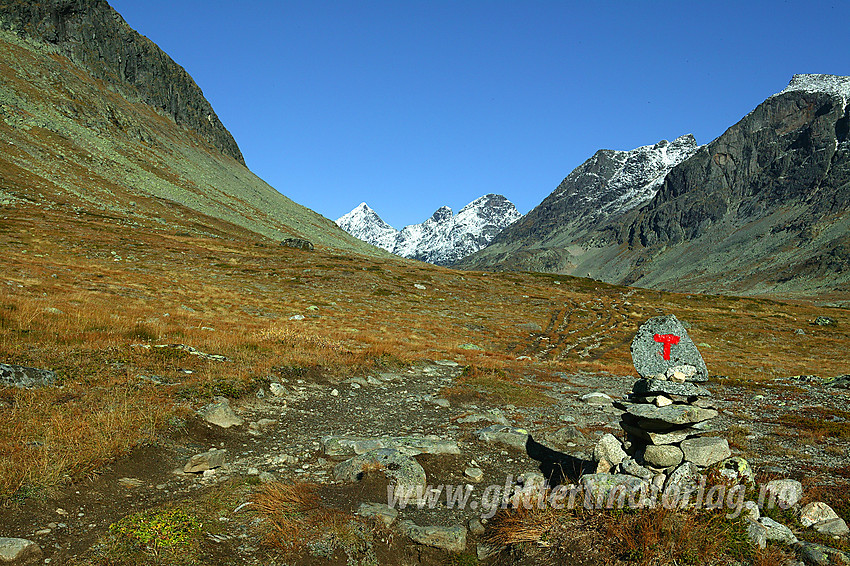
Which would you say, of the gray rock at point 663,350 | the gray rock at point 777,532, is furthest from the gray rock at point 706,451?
the gray rock at point 663,350

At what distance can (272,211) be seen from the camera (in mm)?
162750

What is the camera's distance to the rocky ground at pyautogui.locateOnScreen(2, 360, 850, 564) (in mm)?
7559

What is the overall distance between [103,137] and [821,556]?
6438 inches

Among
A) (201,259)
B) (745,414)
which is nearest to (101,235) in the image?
(201,259)

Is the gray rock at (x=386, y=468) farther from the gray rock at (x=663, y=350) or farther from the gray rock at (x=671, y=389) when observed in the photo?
the gray rock at (x=663, y=350)

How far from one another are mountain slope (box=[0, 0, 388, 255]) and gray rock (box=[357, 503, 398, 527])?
344 ft

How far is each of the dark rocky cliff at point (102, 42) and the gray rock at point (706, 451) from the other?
199 metres

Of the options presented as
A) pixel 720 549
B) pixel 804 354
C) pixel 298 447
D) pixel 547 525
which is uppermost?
pixel 804 354

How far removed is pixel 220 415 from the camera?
12.7 meters

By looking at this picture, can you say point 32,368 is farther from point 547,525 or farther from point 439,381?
point 439,381

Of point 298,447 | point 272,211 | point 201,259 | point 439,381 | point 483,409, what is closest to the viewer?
point 298,447

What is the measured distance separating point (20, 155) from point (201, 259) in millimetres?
66713

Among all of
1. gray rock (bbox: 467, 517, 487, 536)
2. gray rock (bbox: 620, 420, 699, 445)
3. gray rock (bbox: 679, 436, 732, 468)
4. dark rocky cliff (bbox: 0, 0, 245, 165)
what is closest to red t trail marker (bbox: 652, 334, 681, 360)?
gray rock (bbox: 620, 420, 699, 445)

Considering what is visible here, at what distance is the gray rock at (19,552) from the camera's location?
616cm
